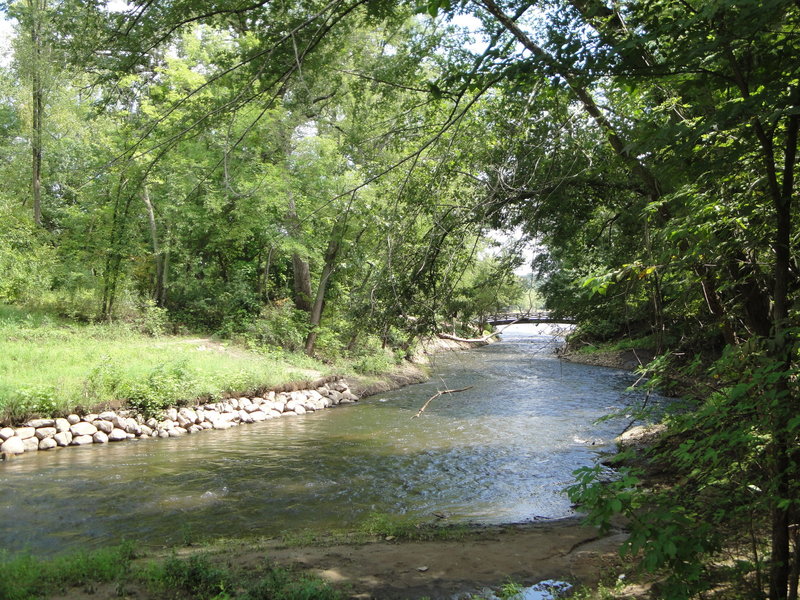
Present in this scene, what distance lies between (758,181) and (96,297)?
20537 millimetres

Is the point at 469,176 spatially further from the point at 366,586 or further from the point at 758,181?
the point at 366,586

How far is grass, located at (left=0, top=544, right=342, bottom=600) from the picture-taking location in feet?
14.1

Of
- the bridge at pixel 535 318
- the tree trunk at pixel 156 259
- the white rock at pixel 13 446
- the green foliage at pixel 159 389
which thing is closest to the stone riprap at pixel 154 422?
the white rock at pixel 13 446

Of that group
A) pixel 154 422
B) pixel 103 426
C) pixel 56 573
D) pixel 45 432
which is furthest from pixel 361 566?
pixel 154 422

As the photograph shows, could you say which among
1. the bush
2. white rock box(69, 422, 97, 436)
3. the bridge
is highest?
the bridge

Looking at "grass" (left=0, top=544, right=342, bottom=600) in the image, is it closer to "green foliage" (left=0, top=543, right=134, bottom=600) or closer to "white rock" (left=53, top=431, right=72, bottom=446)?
"green foliage" (left=0, top=543, right=134, bottom=600)

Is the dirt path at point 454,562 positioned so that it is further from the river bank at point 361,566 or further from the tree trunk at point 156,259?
the tree trunk at point 156,259

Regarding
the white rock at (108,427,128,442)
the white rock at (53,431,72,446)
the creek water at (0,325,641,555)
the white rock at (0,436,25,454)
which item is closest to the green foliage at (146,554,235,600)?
the creek water at (0,325,641,555)

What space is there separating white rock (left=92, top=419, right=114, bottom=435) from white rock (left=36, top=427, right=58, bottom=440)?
0.86 meters

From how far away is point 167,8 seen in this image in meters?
4.93

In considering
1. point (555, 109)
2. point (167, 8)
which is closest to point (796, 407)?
point (555, 109)

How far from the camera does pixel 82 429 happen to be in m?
11.9

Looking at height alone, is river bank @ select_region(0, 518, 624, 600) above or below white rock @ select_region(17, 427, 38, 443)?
above

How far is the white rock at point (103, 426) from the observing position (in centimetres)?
1229
